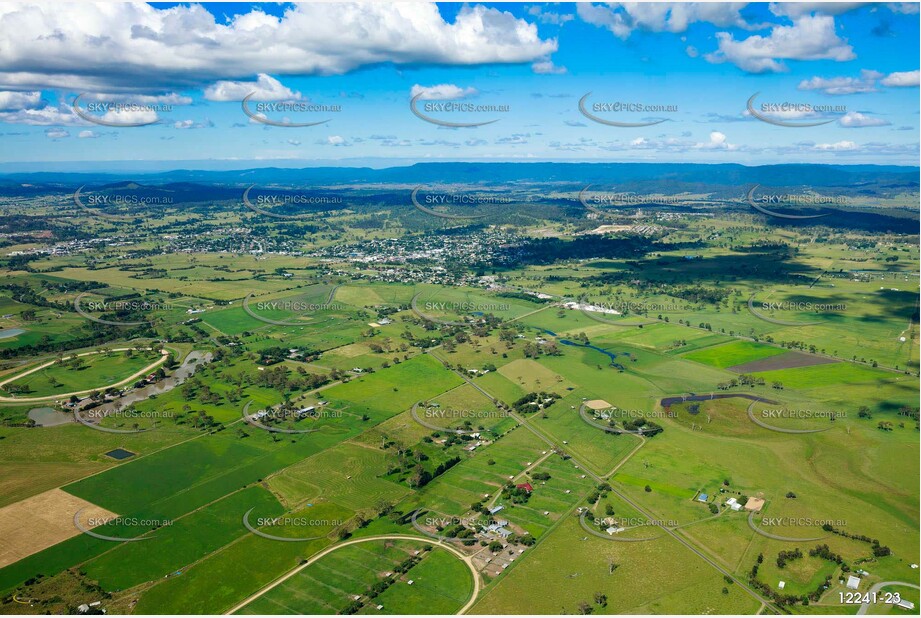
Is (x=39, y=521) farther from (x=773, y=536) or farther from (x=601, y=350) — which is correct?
(x=601, y=350)

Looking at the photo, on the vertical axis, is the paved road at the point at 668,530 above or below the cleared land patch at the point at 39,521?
above

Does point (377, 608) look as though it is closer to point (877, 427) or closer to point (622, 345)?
point (877, 427)

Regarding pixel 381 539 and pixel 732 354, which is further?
pixel 732 354

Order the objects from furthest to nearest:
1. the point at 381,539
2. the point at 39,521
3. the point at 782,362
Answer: the point at 782,362 → the point at 39,521 → the point at 381,539

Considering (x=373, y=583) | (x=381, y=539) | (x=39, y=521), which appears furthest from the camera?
(x=39, y=521)

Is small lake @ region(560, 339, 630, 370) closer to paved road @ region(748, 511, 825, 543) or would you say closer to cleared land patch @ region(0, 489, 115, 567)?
paved road @ region(748, 511, 825, 543)

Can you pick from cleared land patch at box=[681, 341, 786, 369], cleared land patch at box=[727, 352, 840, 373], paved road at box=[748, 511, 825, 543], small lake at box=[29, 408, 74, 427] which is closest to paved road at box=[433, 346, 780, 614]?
paved road at box=[748, 511, 825, 543]

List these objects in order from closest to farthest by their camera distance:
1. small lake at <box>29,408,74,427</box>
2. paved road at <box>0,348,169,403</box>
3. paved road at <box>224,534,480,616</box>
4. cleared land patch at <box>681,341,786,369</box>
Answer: paved road at <box>224,534,480,616</box> < small lake at <box>29,408,74,427</box> < paved road at <box>0,348,169,403</box> < cleared land patch at <box>681,341,786,369</box>

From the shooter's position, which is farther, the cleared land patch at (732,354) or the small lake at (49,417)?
the cleared land patch at (732,354)

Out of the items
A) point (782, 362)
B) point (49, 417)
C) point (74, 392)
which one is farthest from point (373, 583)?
point (782, 362)

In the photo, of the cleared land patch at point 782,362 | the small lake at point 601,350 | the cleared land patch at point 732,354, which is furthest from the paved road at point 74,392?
the cleared land patch at point 782,362

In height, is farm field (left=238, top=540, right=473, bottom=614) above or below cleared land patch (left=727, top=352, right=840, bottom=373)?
below

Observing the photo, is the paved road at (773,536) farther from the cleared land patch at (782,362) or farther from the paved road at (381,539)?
the cleared land patch at (782,362)
